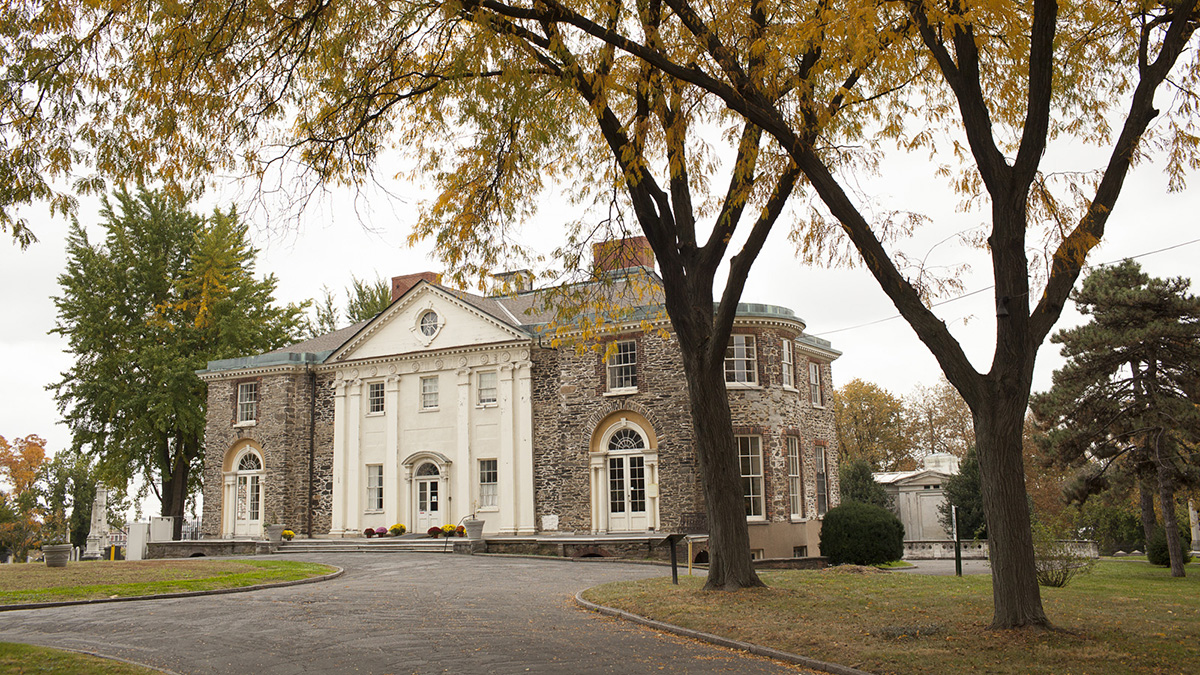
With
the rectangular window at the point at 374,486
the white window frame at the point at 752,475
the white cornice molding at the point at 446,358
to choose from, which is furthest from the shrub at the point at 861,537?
the rectangular window at the point at 374,486

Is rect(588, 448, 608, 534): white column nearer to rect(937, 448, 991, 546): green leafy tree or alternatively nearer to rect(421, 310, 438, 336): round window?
rect(421, 310, 438, 336): round window

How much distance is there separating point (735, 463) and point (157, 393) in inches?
1139

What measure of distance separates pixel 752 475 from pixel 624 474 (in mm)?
3740

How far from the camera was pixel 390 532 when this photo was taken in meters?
30.4

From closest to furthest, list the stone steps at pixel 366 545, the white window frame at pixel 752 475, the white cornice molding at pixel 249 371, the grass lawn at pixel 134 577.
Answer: the grass lawn at pixel 134 577 → the white window frame at pixel 752 475 → the stone steps at pixel 366 545 → the white cornice molding at pixel 249 371

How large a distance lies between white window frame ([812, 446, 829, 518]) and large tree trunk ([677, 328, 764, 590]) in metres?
16.0

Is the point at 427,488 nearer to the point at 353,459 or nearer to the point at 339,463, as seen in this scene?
the point at 353,459

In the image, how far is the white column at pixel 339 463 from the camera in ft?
104

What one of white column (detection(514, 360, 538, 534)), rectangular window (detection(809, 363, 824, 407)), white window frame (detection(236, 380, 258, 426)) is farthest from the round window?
rectangular window (detection(809, 363, 824, 407))

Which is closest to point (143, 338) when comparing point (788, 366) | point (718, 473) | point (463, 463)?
point (463, 463)

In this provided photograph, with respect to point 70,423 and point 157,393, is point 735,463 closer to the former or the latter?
point 157,393

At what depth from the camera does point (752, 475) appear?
26969mm

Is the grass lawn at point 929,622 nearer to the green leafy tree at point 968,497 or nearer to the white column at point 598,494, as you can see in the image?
the white column at point 598,494

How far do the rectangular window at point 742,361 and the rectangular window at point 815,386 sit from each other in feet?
12.0
